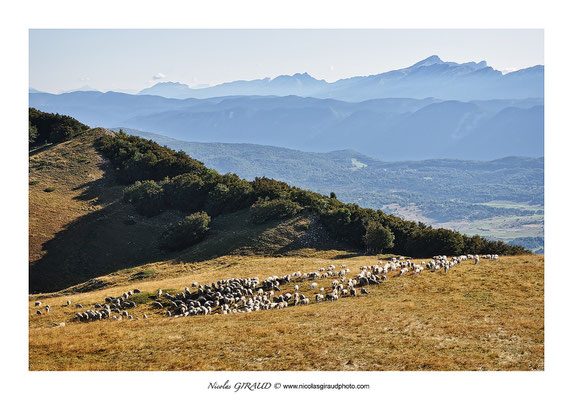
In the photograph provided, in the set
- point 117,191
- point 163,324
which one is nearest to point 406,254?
point 163,324

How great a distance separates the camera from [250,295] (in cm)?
3366

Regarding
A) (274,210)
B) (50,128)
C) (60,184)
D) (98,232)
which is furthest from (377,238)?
(50,128)

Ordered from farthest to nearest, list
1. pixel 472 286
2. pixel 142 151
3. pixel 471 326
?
pixel 142 151
pixel 472 286
pixel 471 326

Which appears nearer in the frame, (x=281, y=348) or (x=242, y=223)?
(x=281, y=348)

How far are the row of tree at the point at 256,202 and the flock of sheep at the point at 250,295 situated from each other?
41.7 feet

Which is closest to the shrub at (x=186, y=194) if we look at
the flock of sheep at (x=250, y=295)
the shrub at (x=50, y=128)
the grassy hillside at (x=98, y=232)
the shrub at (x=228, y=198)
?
the grassy hillside at (x=98, y=232)

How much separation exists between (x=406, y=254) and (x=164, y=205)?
4036 centimetres

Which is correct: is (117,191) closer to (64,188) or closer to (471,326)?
(64,188)

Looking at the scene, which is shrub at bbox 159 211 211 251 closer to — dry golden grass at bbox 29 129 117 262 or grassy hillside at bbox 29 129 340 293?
grassy hillside at bbox 29 129 340 293

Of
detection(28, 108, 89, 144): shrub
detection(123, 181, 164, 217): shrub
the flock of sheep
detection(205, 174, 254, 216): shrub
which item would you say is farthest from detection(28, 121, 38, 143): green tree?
the flock of sheep

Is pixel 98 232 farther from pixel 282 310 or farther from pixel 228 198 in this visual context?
pixel 282 310

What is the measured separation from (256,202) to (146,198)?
64.3 feet

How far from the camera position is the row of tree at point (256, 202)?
51.4 metres
